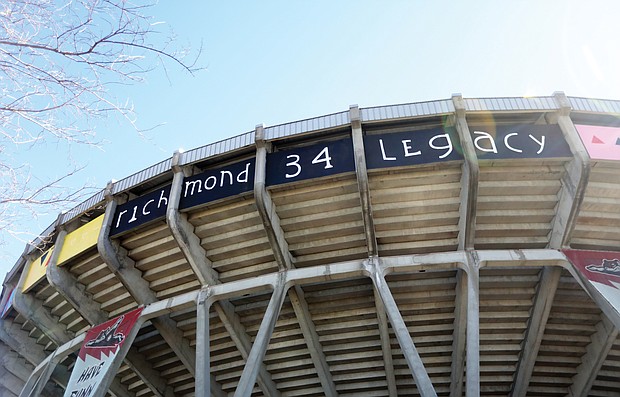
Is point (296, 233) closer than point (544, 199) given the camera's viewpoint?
No

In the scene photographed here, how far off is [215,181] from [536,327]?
1020cm

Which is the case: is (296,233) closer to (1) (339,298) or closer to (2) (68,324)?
(1) (339,298)

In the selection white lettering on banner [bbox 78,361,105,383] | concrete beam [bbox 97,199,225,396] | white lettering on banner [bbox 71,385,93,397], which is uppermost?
concrete beam [bbox 97,199,225,396]

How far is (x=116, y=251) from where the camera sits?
14.1m

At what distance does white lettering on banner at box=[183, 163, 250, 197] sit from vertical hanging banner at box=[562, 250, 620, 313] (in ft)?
28.6

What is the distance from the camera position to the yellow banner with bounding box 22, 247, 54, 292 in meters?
16.2

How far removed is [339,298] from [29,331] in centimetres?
1417

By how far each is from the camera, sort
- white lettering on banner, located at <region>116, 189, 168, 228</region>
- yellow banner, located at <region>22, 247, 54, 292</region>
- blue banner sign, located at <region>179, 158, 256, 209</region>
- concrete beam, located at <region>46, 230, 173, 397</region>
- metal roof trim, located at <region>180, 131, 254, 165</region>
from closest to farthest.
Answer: blue banner sign, located at <region>179, 158, 256, 209</region> < metal roof trim, located at <region>180, 131, 254, 165</region> < white lettering on banner, located at <region>116, 189, 168, 228</region> < concrete beam, located at <region>46, 230, 173, 397</region> < yellow banner, located at <region>22, 247, 54, 292</region>

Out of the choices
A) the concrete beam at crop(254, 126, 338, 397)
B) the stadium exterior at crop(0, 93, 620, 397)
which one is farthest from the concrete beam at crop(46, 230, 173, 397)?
the concrete beam at crop(254, 126, 338, 397)

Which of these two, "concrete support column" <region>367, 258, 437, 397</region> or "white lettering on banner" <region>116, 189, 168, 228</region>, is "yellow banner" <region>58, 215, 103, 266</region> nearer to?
"white lettering on banner" <region>116, 189, 168, 228</region>

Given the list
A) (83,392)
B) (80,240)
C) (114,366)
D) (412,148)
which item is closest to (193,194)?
(80,240)

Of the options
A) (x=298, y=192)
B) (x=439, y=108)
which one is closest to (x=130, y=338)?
(x=298, y=192)

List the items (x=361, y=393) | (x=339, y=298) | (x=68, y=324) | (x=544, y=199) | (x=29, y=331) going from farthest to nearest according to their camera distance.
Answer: (x=29, y=331) < (x=68, y=324) < (x=361, y=393) < (x=339, y=298) < (x=544, y=199)

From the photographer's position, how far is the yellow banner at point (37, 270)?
16212 mm
